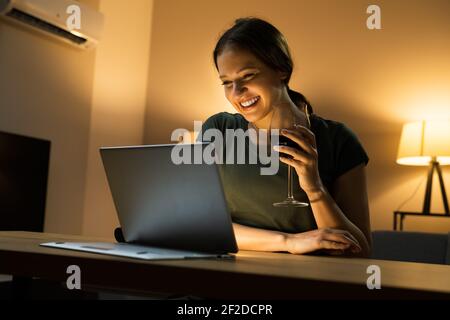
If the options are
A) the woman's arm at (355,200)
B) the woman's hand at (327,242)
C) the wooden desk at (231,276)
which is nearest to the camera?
the wooden desk at (231,276)

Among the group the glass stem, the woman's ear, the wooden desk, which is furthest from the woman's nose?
the wooden desk

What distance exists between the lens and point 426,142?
2.74 metres

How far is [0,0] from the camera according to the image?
9.25 ft

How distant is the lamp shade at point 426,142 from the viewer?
2.70 m

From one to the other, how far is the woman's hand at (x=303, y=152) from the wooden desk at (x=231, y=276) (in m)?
0.30

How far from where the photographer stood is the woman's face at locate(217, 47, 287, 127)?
1.31m

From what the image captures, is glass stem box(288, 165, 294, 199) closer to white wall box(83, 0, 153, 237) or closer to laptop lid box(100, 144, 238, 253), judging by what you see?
→ laptop lid box(100, 144, 238, 253)

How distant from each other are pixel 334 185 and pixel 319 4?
2.48 metres

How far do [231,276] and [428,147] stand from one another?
2356 millimetres

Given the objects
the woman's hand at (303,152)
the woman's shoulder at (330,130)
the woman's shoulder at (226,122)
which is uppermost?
the woman's shoulder at (226,122)

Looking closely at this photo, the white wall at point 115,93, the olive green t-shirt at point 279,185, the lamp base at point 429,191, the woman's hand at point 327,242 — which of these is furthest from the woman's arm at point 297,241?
the white wall at point 115,93

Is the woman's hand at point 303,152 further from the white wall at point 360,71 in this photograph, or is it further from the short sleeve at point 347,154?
the white wall at point 360,71

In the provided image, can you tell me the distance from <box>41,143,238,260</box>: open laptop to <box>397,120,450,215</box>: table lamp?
212 centimetres

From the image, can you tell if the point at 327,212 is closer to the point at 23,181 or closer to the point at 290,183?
the point at 290,183
